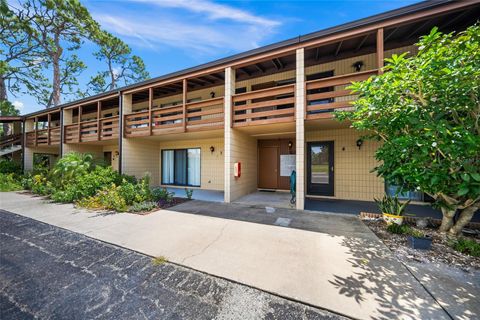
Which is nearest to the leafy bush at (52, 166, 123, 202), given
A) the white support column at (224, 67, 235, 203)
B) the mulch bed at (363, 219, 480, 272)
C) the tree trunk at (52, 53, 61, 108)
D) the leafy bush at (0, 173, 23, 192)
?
the leafy bush at (0, 173, 23, 192)

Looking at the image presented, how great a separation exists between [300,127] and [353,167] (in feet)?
9.99

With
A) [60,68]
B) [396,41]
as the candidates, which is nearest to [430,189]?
[396,41]

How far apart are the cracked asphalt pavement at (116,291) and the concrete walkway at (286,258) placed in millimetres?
169

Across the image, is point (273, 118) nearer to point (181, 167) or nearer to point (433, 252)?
point (433, 252)

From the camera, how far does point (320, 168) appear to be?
283 inches

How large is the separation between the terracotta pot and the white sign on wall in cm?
425

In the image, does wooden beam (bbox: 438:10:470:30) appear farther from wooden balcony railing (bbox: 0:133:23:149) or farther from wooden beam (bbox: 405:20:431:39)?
wooden balcony railing (bbox: 0:133:23:149)

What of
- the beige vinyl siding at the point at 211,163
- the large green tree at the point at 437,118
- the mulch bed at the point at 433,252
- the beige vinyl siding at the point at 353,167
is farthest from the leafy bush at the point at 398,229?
the beige vinyl siding at the point at 211,163

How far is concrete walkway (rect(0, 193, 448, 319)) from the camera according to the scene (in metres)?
1.92

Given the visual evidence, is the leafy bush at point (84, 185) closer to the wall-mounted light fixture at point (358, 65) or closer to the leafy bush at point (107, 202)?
the leafy bush at point (107, 202)

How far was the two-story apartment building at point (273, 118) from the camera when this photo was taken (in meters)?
5.12

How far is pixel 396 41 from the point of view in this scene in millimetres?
5879

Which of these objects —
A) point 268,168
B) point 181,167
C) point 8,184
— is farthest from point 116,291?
point 8,184

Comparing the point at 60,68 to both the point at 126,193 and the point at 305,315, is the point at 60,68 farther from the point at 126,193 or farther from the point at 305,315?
the point at 305,315
